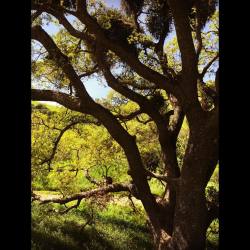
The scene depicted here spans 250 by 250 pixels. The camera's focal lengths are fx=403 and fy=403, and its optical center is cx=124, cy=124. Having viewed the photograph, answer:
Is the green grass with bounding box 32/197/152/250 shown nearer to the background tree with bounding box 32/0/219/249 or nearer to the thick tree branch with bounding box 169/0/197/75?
the background tree with bounding box 32/0/219/249

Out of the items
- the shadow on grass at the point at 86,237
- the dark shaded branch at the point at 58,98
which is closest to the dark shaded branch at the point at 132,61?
the dark shaded branch at the point at 58,98

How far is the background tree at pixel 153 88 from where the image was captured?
6641mm

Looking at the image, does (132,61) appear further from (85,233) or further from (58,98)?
(85,233)

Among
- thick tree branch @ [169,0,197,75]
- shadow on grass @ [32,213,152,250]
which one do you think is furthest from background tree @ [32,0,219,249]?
shadow on grass @ [32,213,152,250]

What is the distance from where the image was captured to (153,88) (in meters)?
10.8

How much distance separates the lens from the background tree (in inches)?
261

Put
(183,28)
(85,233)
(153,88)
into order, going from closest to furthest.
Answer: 1. (183,28)
2. (153,88)
3. (85,233)

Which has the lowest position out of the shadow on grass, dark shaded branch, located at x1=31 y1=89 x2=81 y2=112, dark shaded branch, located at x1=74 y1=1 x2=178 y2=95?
the shadow on grass

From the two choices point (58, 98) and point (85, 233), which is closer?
point (58, 98)

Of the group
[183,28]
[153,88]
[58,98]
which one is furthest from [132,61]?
[153,88]

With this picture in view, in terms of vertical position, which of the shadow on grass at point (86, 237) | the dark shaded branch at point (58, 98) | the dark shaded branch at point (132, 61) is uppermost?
the dark shaded branch at point (132, 61)

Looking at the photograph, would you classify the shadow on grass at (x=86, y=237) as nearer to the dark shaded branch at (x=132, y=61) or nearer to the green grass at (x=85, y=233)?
the green grass at (x=85, y=233)
